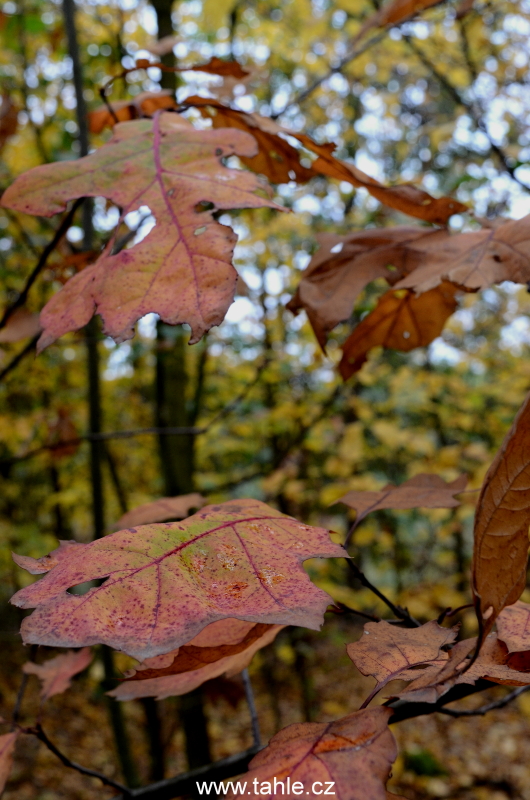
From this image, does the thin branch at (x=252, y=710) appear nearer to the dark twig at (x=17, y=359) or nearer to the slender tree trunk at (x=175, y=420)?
the dark twig at (x=17, y=359)

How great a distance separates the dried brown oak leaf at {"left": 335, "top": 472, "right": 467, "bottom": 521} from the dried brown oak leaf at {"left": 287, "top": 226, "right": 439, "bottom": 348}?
182 mm

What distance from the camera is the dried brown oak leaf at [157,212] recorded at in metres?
0.43

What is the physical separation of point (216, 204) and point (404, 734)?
15.3 ft

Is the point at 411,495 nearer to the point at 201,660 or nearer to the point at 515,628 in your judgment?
the point at 515,628

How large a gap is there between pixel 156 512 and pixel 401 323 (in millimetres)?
431

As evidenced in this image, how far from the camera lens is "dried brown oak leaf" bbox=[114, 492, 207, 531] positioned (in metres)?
0.74

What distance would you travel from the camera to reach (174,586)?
0.36 meters

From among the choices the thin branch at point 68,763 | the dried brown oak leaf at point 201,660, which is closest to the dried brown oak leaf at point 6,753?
the thin branch at point 68,763

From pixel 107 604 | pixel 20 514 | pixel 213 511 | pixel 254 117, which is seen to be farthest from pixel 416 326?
pixel 20 514

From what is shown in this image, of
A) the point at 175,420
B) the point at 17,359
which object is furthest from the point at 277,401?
the point at 17,359

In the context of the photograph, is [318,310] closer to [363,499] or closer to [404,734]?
[363,499]

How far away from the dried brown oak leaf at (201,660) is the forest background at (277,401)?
4.23ft

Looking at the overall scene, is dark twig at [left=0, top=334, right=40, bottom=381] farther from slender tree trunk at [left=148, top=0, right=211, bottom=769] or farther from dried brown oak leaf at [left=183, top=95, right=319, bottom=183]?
slender tree trunk at [left=148, top=0, right=211, bottom=769]

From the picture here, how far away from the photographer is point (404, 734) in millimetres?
4160
